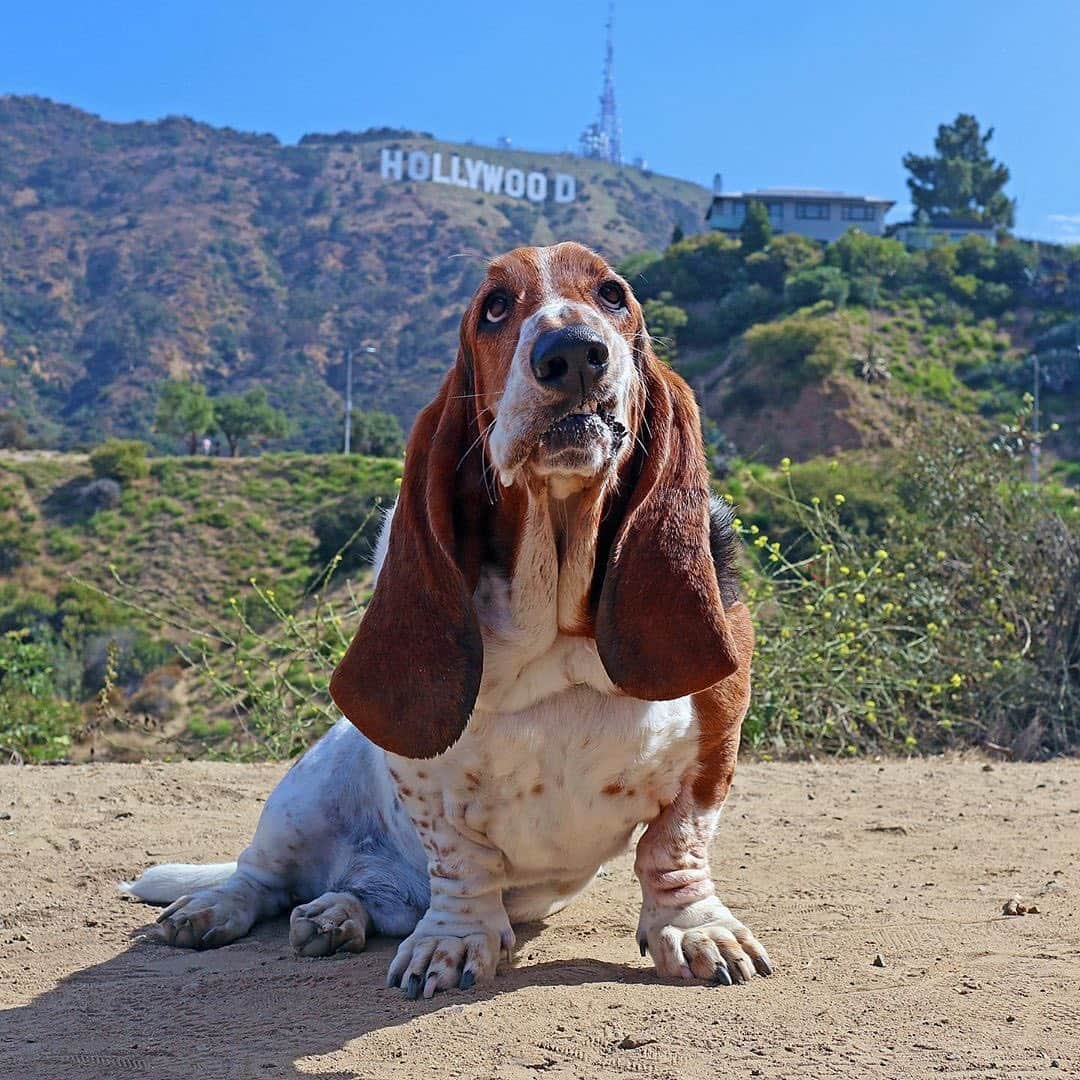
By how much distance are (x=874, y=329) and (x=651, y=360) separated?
6066 cm

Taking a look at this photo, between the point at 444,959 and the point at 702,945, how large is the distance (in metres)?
0.62

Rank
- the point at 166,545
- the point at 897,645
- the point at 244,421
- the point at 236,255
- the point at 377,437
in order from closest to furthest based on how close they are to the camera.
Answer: the point at 897,645 → the point at 166,545 → the point at 377,437 → the point at 244,421 → the point at 236,255

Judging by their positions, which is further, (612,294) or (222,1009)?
(612,294)

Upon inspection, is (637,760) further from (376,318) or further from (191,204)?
(191,204)

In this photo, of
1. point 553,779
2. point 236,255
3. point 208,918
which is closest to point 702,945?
point 553,779

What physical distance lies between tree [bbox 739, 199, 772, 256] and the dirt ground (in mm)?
70947

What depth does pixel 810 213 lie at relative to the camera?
87.2 meters

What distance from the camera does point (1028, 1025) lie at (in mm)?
2807

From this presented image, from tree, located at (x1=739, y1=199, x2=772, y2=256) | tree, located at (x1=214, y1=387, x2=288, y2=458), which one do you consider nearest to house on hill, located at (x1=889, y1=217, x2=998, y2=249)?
tree, located at (x1=739, y1=199, x2=772, y2=256)

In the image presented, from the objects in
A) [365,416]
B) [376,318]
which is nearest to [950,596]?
[365,416]

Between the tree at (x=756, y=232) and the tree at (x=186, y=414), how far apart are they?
29.4m

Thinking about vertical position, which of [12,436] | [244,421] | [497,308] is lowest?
[497,308]

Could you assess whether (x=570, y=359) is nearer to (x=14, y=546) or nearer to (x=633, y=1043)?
(x=633, y=1043)

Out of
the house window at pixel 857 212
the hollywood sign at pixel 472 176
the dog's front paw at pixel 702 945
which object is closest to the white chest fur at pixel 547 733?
the dog's front paw at pixel 702 945
